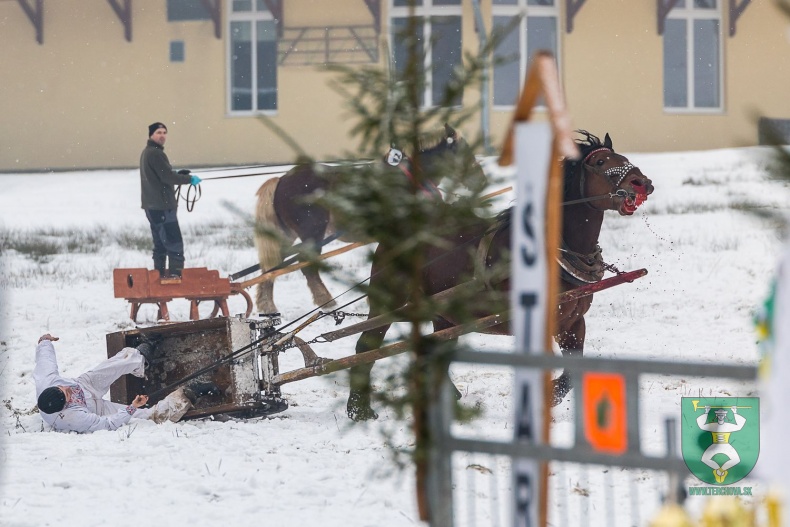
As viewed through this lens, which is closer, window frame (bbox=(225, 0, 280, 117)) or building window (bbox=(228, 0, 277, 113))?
window frame (bbox=(225, 0, 280, 117))

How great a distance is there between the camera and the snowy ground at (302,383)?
5441mm

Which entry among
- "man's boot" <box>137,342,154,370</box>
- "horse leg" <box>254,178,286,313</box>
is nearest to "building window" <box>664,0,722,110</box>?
"horse leg" <box>254,178,286,313</box>

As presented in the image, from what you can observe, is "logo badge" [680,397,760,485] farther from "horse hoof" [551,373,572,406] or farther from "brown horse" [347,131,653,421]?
"brown horse" [347,131,653,421]

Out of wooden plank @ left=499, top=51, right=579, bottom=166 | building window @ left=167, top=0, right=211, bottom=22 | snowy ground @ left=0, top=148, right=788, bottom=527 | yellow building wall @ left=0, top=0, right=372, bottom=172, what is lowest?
snowy ground @ left=0, top=148, right=788, bottom=527

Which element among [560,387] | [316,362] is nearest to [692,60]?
[560,387]

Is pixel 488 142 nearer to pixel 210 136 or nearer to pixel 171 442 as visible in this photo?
pixel 171 442

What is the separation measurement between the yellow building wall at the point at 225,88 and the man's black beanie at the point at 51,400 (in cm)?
1608

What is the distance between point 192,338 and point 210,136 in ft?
52.1

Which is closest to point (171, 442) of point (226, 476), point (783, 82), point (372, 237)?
point (226, 476)

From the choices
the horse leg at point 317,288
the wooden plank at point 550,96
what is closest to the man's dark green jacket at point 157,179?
the horse leg at point 317,288

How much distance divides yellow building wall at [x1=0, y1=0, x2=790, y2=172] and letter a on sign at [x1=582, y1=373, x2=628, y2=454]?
19.9m

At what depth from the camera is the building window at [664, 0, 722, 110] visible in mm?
23625

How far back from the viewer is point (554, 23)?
76.4 ft

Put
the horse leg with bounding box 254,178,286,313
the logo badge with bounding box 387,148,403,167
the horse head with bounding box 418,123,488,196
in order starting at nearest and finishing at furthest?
the horse head with bounding box 418,123,488,196
the logo badge with bounding box 387,148,403,167
the horse leg with bounding box 254,178,286,313
